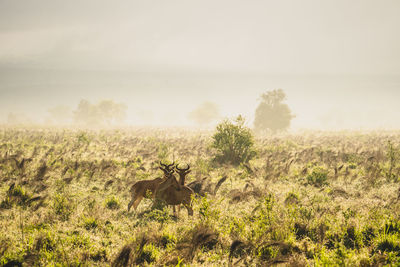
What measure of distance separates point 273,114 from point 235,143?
123 ft

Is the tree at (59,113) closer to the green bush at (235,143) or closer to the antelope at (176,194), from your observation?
the green bush at (235,143)

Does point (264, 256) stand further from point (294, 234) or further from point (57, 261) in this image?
point (57, 261)

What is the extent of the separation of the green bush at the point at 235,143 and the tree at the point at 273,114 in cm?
3614

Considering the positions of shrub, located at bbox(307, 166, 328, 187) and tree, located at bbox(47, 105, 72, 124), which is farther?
tree, located at bbox(47, 105, 72, 124)

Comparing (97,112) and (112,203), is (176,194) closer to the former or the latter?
(112,203)

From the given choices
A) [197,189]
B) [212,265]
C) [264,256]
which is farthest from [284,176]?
[212,265]

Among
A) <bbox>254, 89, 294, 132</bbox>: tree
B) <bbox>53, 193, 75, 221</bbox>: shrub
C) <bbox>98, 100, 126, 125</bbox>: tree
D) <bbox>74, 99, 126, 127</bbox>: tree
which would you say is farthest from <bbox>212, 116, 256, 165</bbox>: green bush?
<bbox>98, 100, 126, 125</bbox>: tree

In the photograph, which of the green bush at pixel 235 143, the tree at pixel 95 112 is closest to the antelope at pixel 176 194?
the green bush at pixel 235 143

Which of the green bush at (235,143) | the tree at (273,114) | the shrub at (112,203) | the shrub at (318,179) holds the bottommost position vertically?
the shrub at (112,203)

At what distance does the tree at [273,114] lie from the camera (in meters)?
47.0

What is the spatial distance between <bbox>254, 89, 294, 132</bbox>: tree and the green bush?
3614cm

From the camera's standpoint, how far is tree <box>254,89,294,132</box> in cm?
4697

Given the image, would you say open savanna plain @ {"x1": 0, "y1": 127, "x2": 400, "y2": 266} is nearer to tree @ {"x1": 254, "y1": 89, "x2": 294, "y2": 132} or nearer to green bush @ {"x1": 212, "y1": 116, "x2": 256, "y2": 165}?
green bush @ {"x1": 212, "y1": 116, "x2": 256, "y2": 165}

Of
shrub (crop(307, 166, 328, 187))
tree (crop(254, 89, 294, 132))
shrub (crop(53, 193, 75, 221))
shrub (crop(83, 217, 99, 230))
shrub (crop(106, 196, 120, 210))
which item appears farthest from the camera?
tree (crop(254, 89, 294, 132))
